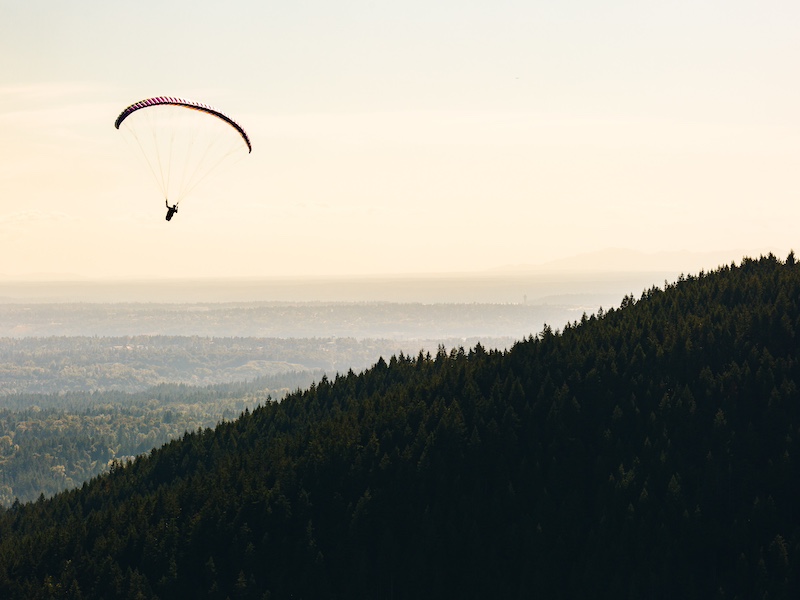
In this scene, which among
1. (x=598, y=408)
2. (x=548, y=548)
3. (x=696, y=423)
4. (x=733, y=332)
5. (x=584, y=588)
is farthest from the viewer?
(x=733, y=332)

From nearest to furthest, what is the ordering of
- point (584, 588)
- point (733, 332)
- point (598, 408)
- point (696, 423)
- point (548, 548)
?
point (584, 588), point (548, 548), point (696, 423), point (598, 408), point (733, 332)

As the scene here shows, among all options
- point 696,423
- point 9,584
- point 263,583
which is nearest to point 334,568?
point 263,583

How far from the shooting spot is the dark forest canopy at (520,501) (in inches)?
5094

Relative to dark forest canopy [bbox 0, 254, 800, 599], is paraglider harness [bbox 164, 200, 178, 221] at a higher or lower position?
higher

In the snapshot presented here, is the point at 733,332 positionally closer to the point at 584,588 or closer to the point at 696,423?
the point at 696,423

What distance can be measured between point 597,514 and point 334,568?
136 feet

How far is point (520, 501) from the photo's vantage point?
144m

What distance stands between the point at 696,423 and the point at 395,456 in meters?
52.1

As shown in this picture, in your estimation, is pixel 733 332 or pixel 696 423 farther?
pixel 733 332

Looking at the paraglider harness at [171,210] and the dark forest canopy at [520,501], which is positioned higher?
the paraglider harness at [171,210]

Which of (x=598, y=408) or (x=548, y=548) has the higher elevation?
(x=598, y=408)

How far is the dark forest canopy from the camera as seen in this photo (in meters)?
129

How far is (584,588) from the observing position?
4941 inches

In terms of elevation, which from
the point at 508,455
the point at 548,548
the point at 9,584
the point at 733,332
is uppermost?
the point at 733,332
